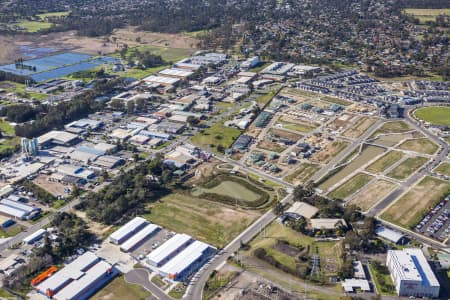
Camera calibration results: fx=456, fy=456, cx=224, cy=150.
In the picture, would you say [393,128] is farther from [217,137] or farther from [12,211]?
[12,211]

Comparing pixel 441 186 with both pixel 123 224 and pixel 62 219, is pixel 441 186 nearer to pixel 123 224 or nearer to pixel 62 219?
pixel 123 224

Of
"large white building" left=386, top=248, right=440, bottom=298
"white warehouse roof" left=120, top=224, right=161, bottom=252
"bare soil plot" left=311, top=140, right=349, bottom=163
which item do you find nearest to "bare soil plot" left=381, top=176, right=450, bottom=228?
"large white building" left=386, top=248, right=440, bottom=298

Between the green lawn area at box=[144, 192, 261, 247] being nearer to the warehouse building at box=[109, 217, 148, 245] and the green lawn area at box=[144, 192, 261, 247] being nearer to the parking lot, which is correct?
the warehouse building at box=[109, 217, 148, 245]

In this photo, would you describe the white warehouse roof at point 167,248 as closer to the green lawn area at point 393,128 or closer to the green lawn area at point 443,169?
the green lawn area at point 443,169

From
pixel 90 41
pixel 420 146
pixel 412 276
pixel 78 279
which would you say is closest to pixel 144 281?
pixel 78 279

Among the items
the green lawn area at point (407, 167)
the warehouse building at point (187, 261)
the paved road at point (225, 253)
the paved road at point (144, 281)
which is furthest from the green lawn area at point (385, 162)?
the paved road at point (144, 281)

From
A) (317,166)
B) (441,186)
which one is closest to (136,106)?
(317,166)
